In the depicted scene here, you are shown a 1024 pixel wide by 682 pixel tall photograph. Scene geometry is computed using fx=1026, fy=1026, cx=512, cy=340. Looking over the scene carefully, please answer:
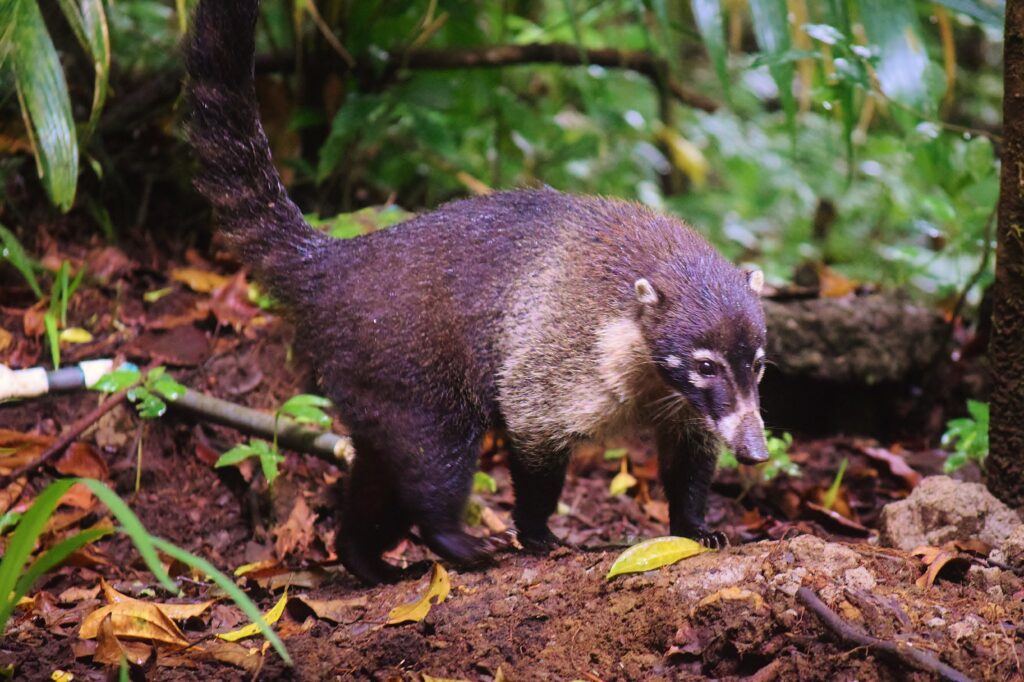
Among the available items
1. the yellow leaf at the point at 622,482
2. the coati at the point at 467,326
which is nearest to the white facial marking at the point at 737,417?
→ the coati at the point at 467,326

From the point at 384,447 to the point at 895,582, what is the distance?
1919 millimetres

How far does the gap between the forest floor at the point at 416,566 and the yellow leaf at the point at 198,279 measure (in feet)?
0.06

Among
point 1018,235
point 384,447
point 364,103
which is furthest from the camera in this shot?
point 364,103

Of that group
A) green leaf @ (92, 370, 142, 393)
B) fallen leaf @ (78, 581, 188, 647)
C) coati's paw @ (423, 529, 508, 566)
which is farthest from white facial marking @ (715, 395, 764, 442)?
green leaf @ (92, 370, 142, 393)

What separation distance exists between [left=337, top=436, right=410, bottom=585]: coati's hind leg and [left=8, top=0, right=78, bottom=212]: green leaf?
1.63m

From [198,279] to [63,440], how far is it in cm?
150

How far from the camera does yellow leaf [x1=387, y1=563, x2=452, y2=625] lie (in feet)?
11.3

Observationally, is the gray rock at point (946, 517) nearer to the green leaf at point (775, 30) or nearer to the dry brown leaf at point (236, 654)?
the green leaf at point (775, 30)

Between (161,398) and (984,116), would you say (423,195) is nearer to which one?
(161,398)

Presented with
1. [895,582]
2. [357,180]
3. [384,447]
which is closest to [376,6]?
[357,180]

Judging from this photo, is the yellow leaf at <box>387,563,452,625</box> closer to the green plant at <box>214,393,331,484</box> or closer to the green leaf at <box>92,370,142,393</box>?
the green plant at <box>214,393,331,484</box>

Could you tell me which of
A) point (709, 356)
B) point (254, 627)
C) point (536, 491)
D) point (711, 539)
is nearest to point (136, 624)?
point (254, 627)

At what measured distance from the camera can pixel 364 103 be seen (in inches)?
232

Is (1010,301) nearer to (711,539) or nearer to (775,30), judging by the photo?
(711,539)
